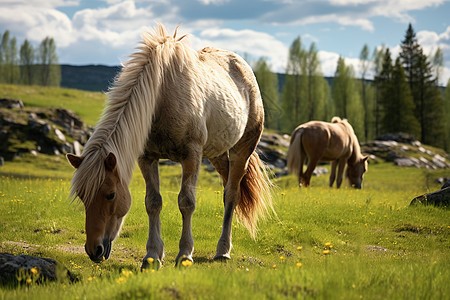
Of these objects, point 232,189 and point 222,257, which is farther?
point 232,189

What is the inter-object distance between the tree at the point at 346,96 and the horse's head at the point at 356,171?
153ft

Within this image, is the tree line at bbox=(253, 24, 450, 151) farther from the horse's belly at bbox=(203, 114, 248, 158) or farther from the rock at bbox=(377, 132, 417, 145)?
the horse's belly at bbox=(203, 114, 248, 158)

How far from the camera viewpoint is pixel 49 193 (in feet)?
35.1

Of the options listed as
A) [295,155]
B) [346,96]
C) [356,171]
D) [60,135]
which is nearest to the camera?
[295,155]

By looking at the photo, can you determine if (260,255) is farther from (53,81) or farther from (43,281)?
(53,81)

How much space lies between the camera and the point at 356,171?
19.5 meters

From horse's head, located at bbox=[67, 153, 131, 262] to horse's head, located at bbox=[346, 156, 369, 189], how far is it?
16.1m

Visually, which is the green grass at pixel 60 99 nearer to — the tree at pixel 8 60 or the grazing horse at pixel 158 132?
the tree at pixel 8 60

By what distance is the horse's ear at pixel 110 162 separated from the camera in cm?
470

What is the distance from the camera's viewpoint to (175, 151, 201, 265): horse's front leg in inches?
226

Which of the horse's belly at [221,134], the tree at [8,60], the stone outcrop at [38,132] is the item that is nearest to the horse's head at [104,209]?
Result: the horse's belly at [221,134]

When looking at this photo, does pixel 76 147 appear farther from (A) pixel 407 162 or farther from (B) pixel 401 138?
(B) pixel 401 138

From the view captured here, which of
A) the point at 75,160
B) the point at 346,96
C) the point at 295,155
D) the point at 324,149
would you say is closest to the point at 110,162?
the point at 75,160

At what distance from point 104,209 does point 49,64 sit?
104 meters
